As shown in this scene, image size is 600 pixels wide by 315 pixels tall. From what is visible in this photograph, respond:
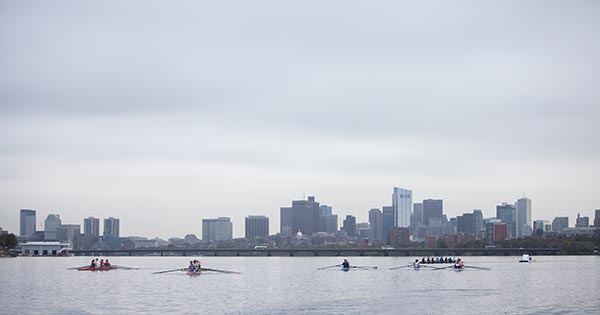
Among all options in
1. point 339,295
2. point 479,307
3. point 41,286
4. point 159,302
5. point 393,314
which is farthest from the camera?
point 41,286

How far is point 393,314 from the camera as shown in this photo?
2409 inches

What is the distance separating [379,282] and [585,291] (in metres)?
26.2

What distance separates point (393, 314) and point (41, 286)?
4861cm

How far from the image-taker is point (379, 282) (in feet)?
340

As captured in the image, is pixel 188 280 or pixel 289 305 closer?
pixel 289 305

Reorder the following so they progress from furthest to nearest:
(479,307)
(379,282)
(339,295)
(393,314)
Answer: (379,282)
(339,295)
(479,307)
(393,314)

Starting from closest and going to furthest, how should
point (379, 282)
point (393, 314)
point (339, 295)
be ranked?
point (393, 314), point (339, 295), point (379, 282)

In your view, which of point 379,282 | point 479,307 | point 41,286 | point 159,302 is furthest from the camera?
point 379,282

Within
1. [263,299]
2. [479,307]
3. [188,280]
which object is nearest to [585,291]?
[479,307]

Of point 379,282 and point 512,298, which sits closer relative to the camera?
point 512,298

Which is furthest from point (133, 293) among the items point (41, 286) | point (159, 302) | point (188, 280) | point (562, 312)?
point (562, 312)

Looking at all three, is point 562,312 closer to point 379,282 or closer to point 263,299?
point 263,299

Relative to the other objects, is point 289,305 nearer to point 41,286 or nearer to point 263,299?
point 263,299

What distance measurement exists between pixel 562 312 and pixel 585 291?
75.1 ft
